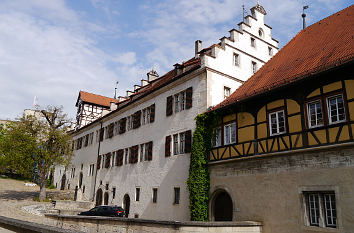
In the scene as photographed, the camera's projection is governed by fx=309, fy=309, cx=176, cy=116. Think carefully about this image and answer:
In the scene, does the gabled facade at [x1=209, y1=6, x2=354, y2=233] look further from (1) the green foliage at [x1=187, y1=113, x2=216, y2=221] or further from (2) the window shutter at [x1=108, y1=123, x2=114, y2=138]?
(2) the window shutter at [x1=108, y1=123, x2=114, y2=138]

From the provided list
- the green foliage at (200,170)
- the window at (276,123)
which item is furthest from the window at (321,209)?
the green foliage at (200,170)

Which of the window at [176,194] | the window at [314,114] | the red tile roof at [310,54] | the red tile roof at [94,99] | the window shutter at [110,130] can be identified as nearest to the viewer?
the window at [314,114]

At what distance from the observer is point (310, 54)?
14984 mm

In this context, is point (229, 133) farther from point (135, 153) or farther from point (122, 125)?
point (122, 125)

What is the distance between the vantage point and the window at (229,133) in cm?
1594

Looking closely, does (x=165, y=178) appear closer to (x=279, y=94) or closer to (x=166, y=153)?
(x=166, y=153)

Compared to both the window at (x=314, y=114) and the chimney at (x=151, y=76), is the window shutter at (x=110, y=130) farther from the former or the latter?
the window at (x=314, y=114)

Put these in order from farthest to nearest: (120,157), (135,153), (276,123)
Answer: (120,157)
(135,153)
(276,123)

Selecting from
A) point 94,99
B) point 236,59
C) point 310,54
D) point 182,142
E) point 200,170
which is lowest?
point 200,170

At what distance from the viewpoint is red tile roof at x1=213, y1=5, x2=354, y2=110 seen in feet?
42.1

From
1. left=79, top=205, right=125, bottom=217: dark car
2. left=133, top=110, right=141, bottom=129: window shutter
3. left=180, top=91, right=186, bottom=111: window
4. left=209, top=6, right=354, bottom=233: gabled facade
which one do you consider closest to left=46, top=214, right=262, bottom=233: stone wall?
left=209, top=6, right=354, bottom=233: gabled facade

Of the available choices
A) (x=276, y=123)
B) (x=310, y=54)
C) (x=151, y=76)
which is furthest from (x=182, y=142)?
(x=151, y=76)

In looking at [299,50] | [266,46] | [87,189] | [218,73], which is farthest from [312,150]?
[87,189]

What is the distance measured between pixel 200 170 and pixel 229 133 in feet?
8.63
